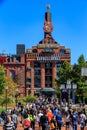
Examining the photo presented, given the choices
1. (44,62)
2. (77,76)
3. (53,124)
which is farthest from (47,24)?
(53,124)

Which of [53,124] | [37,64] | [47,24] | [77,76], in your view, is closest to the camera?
[53,124]

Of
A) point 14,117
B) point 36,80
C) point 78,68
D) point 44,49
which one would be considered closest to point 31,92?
point 36,80

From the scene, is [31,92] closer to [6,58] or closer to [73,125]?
[6,58]

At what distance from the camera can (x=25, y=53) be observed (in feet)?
432

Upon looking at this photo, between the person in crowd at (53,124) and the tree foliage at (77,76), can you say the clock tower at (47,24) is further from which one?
the person in crowd at (53,124)

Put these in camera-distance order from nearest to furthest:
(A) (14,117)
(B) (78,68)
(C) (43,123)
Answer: (C) (43,123), (A) (14,117), (B) (78,68)

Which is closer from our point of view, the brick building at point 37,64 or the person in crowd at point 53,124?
the person in crowd at point 53,124

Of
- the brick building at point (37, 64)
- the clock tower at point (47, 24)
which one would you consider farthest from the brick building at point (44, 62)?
the clock tower at point (47, 24)

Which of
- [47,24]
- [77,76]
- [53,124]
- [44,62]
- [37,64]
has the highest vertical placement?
[47,24]

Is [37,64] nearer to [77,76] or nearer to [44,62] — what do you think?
[44,62]

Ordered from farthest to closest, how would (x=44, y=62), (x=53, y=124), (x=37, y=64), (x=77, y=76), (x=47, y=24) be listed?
(x=47, y=24)
(x=37, y=64)
(x=44, y=62)
(x=77, y=76)
(x=53, y=124)

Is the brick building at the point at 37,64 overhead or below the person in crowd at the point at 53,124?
overhead

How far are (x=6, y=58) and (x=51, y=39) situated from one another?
13.2m

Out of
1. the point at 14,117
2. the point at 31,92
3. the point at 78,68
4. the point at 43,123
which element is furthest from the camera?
the point at 31,92
